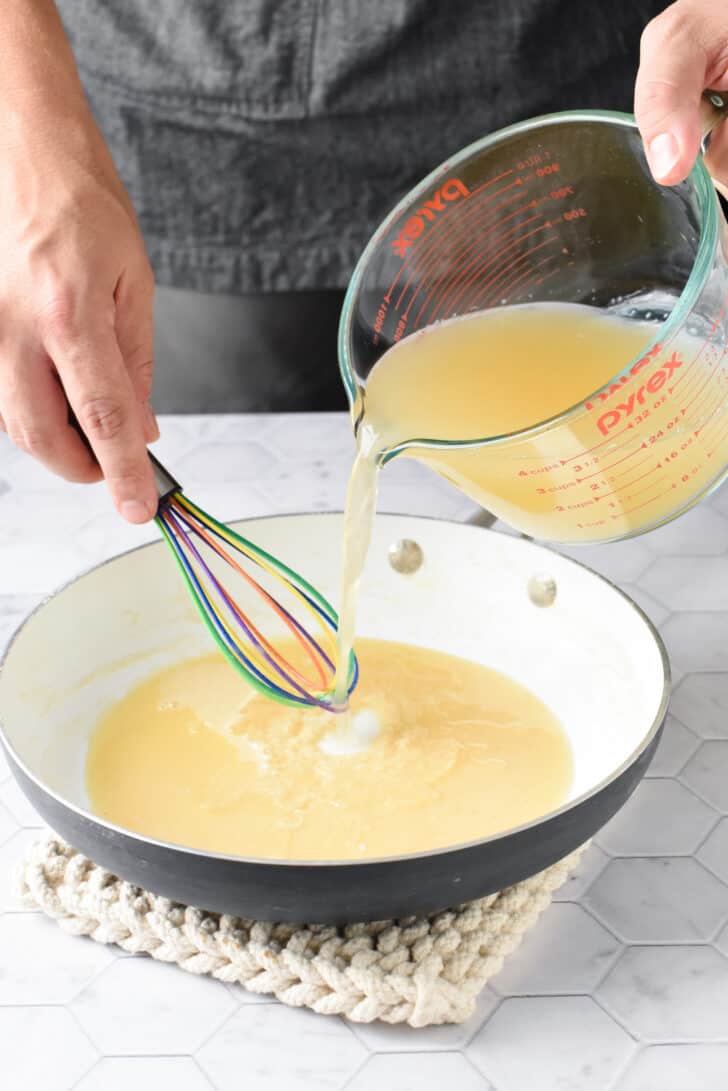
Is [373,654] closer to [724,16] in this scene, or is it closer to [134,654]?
[134,654]

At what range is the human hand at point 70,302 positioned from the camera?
2.36 ft

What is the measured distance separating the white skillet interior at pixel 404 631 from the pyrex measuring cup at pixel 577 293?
0.15 meters

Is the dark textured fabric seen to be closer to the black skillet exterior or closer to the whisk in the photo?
the whisk

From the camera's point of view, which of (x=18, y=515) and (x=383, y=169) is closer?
(x=18, y=515)

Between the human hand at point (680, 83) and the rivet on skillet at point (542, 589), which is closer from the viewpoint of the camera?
the human hand at point (680, 83)

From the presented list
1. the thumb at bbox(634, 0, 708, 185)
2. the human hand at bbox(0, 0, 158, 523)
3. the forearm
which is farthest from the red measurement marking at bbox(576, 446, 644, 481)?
the forearm

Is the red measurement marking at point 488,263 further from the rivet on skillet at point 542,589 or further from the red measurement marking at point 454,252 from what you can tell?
the rivet on skillet at point 542,589

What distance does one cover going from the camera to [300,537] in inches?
36.8

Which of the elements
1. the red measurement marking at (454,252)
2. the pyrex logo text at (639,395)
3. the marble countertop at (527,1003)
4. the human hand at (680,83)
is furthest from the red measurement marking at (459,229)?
the marble countertop at (527,1003)

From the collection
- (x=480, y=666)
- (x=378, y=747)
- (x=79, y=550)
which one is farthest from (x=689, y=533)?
(x=79, y=550)

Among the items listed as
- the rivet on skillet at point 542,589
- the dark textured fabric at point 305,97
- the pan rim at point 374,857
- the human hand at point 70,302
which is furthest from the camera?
the dark textured fabric at point 305,97

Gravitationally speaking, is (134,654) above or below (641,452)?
below

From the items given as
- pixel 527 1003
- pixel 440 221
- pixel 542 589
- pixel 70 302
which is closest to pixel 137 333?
pixel 70 302

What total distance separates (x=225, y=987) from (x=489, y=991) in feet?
0.41
